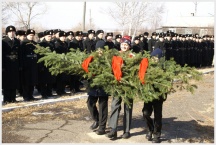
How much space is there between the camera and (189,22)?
63.4 metres

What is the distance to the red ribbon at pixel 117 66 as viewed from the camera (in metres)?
5.62

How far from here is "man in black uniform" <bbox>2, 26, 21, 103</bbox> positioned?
8.66m

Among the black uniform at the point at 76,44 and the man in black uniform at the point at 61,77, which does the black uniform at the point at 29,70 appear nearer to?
the man in black uniform at the point at 61,77

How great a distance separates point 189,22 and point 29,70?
5749 cm

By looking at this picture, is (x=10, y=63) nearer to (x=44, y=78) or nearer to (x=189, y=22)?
(x=44, y=78)

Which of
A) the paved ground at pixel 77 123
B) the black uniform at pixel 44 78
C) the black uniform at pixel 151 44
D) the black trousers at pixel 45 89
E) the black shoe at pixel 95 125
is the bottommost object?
the paved ground at pixel 77 123

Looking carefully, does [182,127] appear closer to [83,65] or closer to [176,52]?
[83,65]

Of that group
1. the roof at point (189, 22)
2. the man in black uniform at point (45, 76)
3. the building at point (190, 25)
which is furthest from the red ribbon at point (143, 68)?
the roof at point (189, 22)

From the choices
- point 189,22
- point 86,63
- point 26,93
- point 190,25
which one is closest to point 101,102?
point 86,63

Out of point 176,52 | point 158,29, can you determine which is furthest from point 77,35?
point 158,29

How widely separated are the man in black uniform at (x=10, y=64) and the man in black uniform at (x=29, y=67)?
0.21 meters

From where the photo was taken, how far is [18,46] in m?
8.84

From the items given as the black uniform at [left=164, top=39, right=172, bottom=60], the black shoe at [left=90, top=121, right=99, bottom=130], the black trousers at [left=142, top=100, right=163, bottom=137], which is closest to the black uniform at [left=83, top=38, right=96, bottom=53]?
the black shoe at [left=90, top=121, right=99, bottom=130]

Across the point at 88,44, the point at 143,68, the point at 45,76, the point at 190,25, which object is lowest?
the point at 45,76
